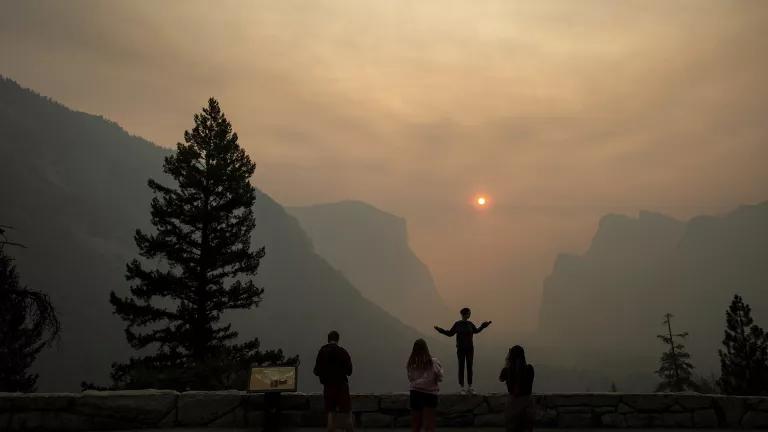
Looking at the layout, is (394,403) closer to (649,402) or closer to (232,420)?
(232,420)

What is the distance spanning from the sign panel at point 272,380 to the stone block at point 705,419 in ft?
25.1

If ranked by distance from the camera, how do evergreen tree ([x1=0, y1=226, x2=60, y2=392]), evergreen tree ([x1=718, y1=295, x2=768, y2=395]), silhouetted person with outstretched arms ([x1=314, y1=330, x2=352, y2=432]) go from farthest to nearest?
evergreen tree ([x1=718, y1=295, x2=768, y2=395])
evergreen tree ([x1=0, y1=226, x2=60, y2=392])
silhouetted person with outstretched arms ([x1=314, y1=330, x2=352, y2=432])

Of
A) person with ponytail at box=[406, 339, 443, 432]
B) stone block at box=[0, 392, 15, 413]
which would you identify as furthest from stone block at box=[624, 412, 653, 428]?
stone block at box=[0, 392, 15, 413]

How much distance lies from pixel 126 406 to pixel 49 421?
4.13 ft

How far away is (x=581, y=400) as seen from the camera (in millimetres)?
10789

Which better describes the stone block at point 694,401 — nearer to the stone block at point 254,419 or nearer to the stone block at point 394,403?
the stone block at point 394,403

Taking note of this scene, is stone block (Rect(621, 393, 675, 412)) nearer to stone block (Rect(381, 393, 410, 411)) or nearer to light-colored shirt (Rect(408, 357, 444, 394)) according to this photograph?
stone block (Rect(381, 393, 410, 411))

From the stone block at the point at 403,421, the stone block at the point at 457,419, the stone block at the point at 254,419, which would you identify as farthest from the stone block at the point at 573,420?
the stone block at the point at 254,419

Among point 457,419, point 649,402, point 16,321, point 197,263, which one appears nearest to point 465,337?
point 457,419

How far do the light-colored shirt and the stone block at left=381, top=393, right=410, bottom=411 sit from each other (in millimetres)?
2629

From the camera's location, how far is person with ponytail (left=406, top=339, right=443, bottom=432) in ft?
26.7

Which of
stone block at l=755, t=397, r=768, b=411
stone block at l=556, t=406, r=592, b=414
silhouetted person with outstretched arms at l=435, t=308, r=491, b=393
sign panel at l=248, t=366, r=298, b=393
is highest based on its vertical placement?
silhouetted person with outstretched arms at l=435, t=308, r=491, b=393

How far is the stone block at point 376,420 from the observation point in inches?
415

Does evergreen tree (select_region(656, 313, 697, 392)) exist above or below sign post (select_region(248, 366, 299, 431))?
above
